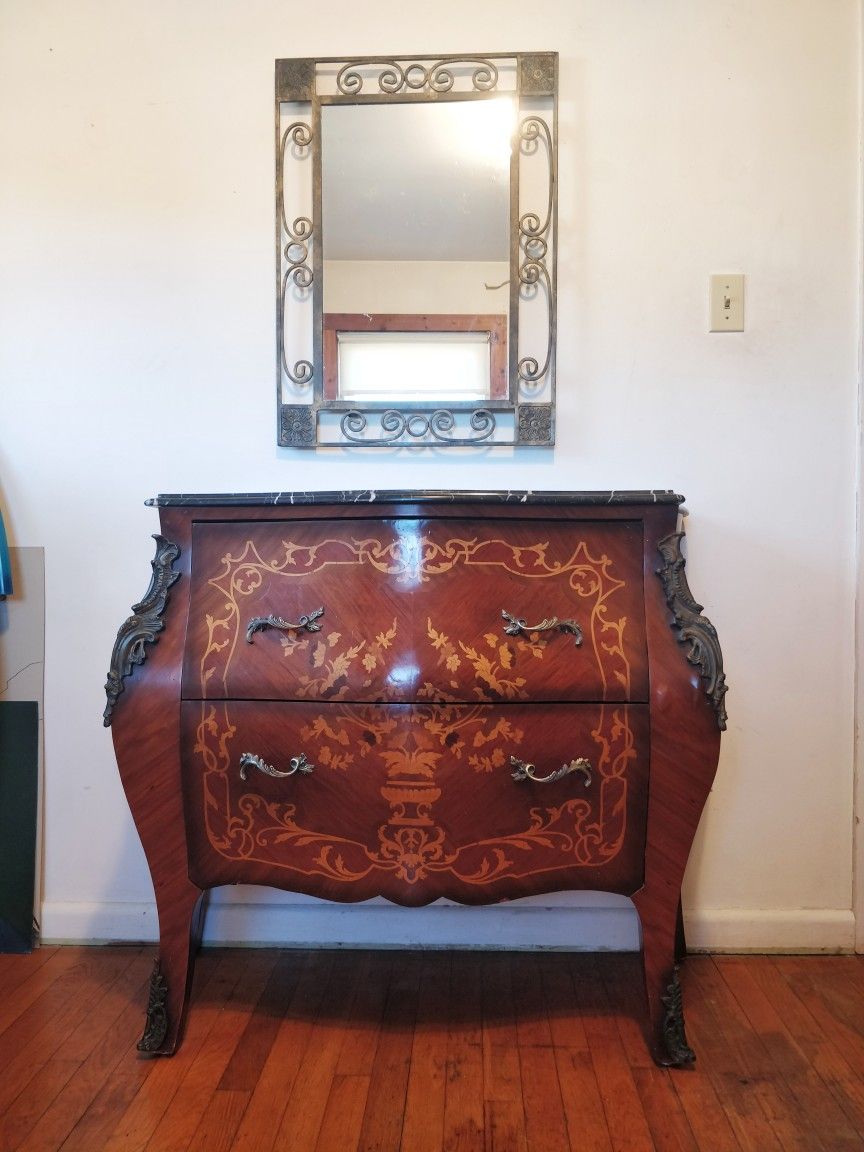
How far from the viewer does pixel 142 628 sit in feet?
4.42

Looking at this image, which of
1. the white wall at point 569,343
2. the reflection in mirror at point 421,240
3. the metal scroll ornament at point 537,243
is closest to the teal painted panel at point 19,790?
the white wall at point 569,343

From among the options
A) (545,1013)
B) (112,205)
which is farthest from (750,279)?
(545,1013)

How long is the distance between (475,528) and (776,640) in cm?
78

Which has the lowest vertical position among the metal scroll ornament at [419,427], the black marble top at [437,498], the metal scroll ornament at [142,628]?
the metal scroll ornament at [142,628]

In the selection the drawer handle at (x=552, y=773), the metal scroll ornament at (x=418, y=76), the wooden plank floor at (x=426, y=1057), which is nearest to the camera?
the wooden plank floor at (x=426, y=1057)

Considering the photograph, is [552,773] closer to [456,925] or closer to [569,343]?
[456,925]

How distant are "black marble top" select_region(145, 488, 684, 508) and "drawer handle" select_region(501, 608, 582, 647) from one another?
198 millimetres

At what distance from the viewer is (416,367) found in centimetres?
166

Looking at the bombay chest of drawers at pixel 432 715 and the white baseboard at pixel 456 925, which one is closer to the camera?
the bombay chest of drawers at pixel 432 715

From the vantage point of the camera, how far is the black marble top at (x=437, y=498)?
1322mm

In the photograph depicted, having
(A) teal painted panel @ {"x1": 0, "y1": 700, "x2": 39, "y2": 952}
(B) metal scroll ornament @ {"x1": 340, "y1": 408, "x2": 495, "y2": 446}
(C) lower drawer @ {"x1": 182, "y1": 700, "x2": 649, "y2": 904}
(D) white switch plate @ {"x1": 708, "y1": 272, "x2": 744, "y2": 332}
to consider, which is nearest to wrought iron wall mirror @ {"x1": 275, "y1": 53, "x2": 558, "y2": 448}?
(B) metal scroll ornament @ {"x1": 340, "y1": 408, "x2": 495, "y2": 446}

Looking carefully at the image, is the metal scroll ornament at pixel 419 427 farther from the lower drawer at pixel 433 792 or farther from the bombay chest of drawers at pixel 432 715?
the lower drawer at pixel 433 792

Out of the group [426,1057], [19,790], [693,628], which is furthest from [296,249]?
[426,1057]

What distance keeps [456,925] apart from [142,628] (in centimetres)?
95
